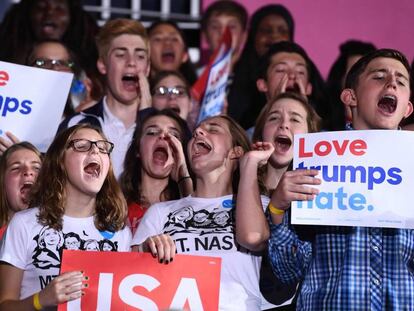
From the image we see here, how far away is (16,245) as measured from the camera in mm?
5340

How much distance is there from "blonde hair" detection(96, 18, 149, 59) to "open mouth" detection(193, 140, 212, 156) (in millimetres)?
1452

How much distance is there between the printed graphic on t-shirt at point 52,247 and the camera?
17.5 feet

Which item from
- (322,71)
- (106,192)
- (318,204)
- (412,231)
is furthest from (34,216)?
(322,71)

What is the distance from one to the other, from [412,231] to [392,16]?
4.82 meters

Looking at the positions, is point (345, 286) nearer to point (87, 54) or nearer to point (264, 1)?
point (87, 54)

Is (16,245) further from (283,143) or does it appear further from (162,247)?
(283,143)

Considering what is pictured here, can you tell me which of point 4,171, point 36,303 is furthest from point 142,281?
point 4,171

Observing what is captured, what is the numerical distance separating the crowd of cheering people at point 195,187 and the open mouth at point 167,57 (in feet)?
2.49

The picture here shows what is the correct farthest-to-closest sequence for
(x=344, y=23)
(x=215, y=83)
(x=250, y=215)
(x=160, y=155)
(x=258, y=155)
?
(x=344, y=23) → (x=215, y=83) → (x=160, y=155) → (x=258, y=155) → (x=250, y=215)

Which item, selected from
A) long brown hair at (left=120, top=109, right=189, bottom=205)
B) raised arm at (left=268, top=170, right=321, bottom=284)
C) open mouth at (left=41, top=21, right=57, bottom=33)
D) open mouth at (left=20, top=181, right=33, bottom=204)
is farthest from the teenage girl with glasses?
open mouth at (left=41, top=21, right=57, bottom=33)

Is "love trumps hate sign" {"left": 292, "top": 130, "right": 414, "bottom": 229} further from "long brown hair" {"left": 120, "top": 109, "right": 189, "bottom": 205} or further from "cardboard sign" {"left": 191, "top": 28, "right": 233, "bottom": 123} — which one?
"cardboard sign" {"left": 191, "top": 28, "right": 233, "bottom": 123}

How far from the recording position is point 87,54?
782cm

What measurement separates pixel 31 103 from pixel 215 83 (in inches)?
53.1

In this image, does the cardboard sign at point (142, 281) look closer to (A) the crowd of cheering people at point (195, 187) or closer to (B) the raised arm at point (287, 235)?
(A) the crowd of cheering people at point (195, 187)
